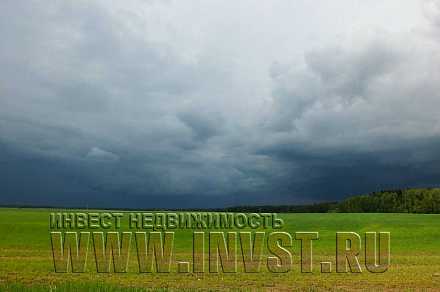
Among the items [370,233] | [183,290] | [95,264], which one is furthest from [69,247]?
[370,233]

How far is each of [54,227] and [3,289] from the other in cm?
5268

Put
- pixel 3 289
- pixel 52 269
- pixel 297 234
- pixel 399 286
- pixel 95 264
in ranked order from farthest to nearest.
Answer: pixel 297 234
pixel 95 264
pixel 52 269
pixel 399 286
pixel 3 289

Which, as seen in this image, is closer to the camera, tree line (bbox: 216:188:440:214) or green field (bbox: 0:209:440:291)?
green field (bbox: 0:209:440:291)

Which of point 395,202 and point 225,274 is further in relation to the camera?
point 395,202

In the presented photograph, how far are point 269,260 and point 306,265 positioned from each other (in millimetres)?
4074

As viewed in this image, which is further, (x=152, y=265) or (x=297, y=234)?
(x=297, y=234)

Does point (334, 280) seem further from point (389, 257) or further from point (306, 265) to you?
point (389, 257)

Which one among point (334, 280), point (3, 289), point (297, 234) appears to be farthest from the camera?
point (297, 234)

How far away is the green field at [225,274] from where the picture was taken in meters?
29.8

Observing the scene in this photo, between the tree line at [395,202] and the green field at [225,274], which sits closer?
the green field at [225,274]

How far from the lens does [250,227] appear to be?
255 ft

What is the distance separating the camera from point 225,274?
115ft

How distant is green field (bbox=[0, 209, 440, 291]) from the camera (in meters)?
29.8

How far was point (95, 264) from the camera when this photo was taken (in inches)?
1540
